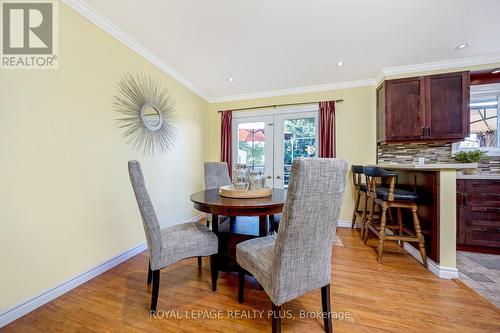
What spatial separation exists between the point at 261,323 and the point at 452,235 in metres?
1.93

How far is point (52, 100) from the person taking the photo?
5.04ft

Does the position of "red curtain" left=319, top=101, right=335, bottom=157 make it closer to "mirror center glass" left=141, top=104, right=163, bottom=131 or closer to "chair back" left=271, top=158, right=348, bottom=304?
"chair back" left=271, top=158, right=348, bottom=304

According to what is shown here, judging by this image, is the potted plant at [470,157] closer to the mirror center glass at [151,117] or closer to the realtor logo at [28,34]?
the mirror center glass at [151,117]

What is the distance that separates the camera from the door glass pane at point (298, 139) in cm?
352

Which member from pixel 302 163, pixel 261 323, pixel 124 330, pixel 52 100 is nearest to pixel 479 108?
pixel 302 163

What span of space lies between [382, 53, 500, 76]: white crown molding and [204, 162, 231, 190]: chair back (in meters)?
2.82

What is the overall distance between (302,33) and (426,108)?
82.9 inches

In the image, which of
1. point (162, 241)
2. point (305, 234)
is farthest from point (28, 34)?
point (305, 234)

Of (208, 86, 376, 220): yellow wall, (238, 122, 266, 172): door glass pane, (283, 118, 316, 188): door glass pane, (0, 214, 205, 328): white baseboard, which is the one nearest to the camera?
(0, 214, 205, 328): white baseboard

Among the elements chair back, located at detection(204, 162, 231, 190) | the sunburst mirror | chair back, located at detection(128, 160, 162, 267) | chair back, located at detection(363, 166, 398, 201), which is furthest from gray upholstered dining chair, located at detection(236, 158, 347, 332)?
the sunburst mirror

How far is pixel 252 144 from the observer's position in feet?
12.7

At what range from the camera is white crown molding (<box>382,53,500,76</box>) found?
253cm

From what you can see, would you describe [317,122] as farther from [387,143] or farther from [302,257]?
[302,257]

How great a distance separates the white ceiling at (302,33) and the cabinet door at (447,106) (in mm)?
300
